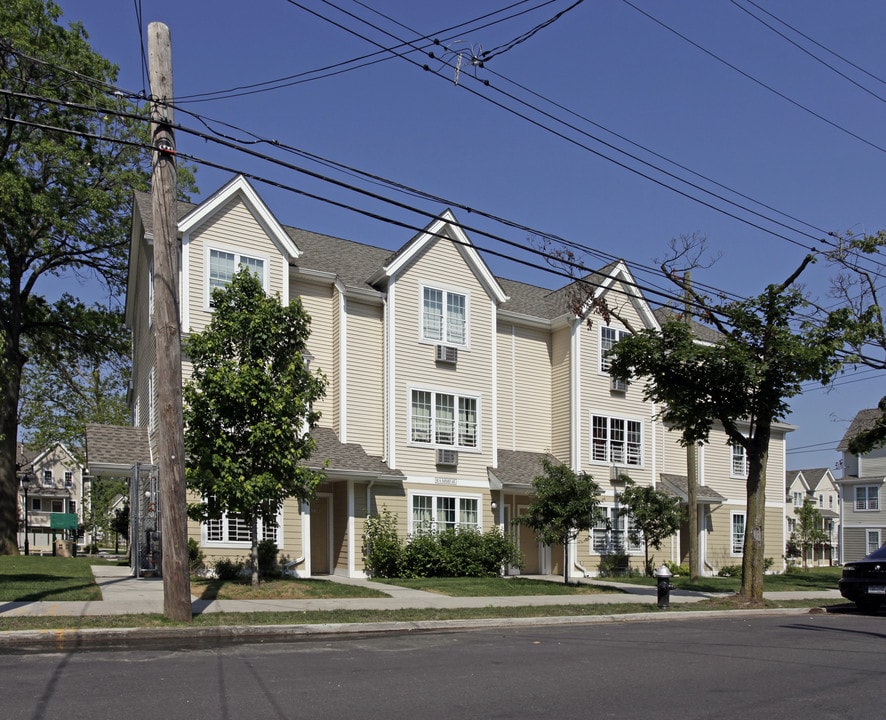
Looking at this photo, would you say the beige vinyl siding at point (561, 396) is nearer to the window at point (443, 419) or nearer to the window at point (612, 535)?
the window at point (612, 535)

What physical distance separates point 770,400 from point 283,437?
34.2 ft

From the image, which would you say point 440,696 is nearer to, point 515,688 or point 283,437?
point 515,688

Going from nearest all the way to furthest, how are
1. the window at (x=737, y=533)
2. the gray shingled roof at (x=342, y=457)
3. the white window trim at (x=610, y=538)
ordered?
the gray shingled roof at (x=342, y=457)
the white window trim at (x=610, y=538)
the window at (x=737, y=533)

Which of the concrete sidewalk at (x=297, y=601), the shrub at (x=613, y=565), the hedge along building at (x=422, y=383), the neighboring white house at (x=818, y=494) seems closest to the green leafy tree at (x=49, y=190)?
the hedge along building at (x=422, y=383)

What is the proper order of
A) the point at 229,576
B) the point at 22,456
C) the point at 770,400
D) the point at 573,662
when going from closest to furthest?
the point at 573,662 < the point at 770,400 < the point at 229,576 < the point at 22,456

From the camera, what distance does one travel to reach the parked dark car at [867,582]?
1848 cm

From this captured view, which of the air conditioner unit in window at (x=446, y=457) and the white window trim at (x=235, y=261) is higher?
the white window trim at (x=235, y=261)

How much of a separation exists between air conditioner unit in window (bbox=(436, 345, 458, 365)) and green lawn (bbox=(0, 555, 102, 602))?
433 inches

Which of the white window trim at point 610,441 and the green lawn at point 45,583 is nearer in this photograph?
the green lawn at point 45,583

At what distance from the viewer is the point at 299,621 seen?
13430mm

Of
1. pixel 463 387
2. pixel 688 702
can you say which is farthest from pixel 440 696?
pixel 463 387

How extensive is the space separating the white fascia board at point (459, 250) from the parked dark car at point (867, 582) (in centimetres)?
1255

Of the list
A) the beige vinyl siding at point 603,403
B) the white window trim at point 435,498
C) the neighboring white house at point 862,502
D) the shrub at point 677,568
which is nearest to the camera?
the white window trim at point 435,498

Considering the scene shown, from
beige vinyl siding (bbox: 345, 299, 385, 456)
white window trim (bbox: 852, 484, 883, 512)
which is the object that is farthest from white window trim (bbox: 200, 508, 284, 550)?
white window trim (bbox: 852, 484, 883, 512)
